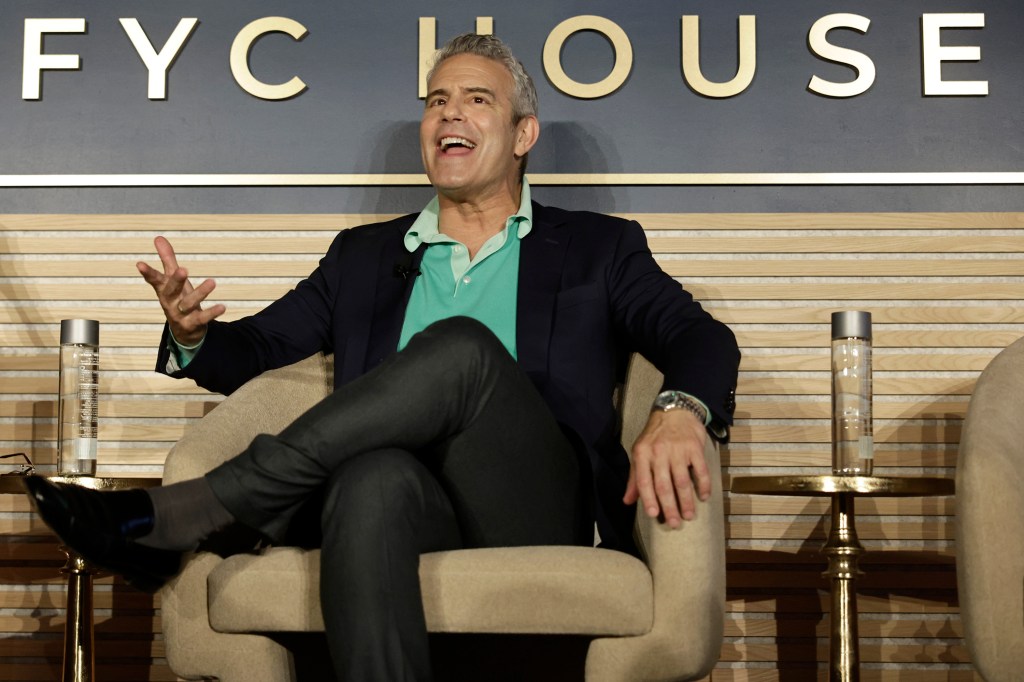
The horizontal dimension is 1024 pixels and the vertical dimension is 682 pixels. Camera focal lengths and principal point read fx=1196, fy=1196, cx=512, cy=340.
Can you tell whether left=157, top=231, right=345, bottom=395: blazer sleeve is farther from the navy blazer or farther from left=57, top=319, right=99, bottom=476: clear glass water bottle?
left=57, top=319, right=99, bottom=476: clear glass water bottle

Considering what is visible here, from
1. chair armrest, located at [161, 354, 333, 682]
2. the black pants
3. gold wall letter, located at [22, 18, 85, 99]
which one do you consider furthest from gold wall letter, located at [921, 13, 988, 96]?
gold wall letter, located at [22, 18, 85, 99]

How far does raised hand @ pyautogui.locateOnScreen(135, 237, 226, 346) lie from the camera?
6.57 feet

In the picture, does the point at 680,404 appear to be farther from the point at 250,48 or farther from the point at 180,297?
the point at 250,48

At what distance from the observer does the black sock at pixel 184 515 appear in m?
1.75

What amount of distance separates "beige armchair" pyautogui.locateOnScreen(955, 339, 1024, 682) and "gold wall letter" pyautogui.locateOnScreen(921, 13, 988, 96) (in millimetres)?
1215

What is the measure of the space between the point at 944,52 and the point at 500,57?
1.16 meters

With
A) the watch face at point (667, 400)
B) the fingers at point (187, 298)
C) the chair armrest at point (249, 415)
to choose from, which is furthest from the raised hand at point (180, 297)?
the watch face at point (667, 400)

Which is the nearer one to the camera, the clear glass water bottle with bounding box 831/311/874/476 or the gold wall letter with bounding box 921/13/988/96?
the clear glass water bottle with bounding box 831/311/874/476

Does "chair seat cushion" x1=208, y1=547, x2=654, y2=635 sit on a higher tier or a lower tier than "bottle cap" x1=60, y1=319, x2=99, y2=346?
lower

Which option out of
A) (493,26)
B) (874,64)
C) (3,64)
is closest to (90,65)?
(3,64)

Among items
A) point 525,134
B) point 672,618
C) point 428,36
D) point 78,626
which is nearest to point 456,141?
point 525,134

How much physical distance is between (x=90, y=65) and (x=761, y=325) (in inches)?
72.1

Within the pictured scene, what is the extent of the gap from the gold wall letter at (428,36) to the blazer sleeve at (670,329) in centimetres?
82

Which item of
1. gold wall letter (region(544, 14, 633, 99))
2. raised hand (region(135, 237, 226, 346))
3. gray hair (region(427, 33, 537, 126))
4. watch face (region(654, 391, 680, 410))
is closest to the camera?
watch face (region(654, 391, 680, 410))
